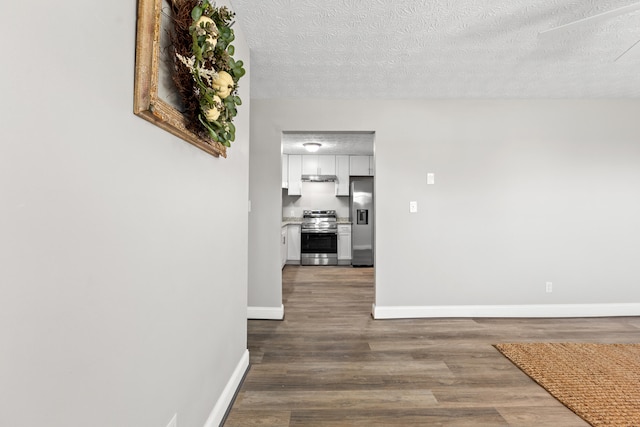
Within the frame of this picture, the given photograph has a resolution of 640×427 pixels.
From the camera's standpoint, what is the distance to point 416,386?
1962 millimetres

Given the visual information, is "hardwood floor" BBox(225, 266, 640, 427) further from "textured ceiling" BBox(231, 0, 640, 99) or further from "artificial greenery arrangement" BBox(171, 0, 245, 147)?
"textured ceiling" BBox(231, 0, 640, 99)

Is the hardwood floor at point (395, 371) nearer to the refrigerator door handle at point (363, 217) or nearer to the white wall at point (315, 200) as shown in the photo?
the refrigerator door handle at point (363, 217)

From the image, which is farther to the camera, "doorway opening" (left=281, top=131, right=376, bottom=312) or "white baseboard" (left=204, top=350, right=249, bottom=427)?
"doorway opening" (left=281, top=131, right=376, bottom=312)

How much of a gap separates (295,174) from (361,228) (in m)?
1.74

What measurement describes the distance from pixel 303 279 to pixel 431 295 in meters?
2.27

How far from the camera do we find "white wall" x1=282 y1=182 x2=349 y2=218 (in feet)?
21.9

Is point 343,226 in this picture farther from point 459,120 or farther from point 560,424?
point 560,424

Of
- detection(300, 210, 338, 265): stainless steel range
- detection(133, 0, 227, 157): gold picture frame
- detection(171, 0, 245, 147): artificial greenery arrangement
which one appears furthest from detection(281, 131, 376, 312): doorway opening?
detection(133, 0, 227, 157): gold picture frame

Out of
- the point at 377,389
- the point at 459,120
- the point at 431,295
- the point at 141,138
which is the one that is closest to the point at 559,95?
the point at 459,120

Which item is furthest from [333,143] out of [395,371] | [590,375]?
[590,375]

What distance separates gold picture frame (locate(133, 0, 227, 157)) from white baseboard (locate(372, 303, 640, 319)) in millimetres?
2836

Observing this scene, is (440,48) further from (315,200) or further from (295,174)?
(315,200)

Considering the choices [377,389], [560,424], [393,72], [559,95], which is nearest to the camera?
[560,424]

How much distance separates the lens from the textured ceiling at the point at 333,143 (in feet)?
16.0
